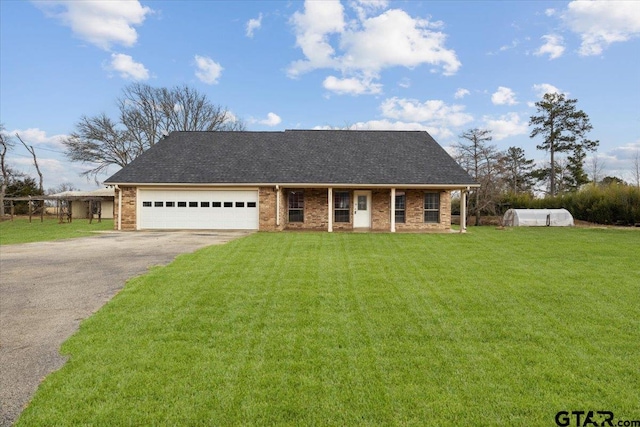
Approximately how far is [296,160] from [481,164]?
13816 mm

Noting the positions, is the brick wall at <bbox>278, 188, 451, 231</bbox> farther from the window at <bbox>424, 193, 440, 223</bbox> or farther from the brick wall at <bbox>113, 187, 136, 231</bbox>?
the brick wall at <bbox>113, 187, 136, 231</bbox>

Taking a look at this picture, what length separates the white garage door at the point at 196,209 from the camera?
17.1m

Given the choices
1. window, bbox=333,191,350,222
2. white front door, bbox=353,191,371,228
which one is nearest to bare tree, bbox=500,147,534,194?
white front door, bbox=353,191,371,228

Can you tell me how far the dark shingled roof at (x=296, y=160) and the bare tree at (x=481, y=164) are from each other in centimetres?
564

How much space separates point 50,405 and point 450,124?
1150 inches

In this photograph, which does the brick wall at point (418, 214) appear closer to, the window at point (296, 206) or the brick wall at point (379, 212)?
the brick wall at point (379, 212)

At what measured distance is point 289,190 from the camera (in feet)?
59.3

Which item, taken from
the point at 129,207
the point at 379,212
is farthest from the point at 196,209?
the point at 379,212

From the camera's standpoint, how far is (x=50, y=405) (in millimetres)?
2646

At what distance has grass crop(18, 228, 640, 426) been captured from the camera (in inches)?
102

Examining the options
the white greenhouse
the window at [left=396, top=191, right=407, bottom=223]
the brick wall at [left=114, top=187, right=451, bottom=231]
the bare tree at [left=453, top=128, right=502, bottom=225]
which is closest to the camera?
the brick wall at [left=114, top=187, right=451, bottom=231]

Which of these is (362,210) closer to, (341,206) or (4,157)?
(341,206)

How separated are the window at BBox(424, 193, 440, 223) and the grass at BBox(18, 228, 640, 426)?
10.7 meters

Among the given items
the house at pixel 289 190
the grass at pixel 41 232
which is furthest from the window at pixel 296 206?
the grass at pixel 41 232
